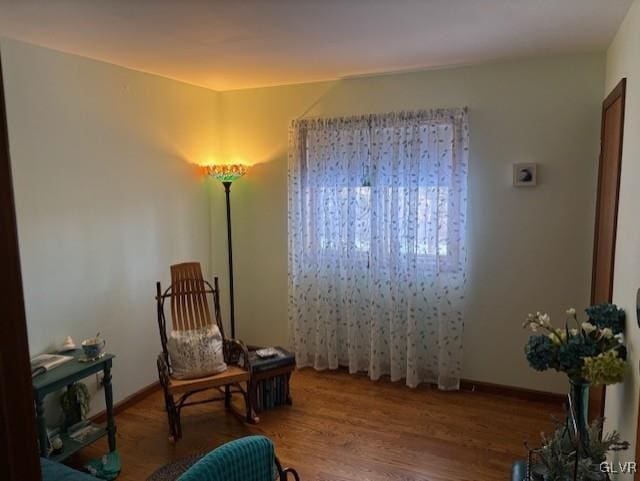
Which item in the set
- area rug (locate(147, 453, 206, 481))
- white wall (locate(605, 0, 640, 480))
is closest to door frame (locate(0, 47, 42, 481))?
white wall (locate(605, 0, 640, 480))

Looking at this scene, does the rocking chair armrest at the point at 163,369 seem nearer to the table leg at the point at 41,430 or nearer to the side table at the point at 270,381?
the side table at the point at 270,381

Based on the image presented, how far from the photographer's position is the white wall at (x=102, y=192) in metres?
2.82

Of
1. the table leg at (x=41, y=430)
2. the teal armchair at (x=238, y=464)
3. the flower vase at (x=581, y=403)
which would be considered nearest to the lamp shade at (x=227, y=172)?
the table leg at (x=41, y=430)

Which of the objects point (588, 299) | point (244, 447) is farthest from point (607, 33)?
point (244, 447)

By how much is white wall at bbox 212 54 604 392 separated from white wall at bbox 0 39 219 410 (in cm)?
125

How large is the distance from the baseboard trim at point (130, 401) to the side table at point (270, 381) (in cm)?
93

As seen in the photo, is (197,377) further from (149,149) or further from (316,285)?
(149,149)

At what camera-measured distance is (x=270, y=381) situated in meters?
3.48

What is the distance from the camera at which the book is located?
8.62 feet

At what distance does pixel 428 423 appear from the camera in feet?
10.7

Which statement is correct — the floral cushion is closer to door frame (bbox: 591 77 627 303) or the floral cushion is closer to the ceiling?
the ceiling

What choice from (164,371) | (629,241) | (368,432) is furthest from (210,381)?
(629,241)

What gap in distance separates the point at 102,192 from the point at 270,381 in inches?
73.8

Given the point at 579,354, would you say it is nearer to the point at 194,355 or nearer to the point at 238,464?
the point at 238,464
